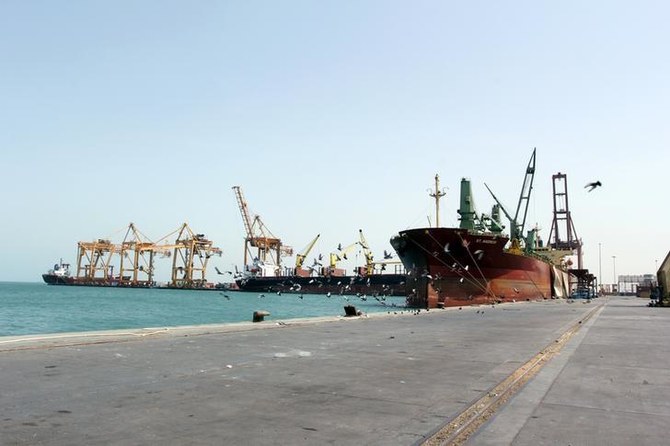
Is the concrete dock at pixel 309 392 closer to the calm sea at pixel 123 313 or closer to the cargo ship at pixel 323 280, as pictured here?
the calm sea at pixel 123 313

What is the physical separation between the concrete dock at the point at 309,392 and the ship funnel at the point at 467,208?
59976mm

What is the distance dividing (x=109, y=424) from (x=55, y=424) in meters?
0.57

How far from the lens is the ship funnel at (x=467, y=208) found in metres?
73.4

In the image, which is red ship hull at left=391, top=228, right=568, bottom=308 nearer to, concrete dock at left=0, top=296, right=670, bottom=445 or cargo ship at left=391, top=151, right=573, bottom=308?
cargo ship at left=391, top=151, right=573, bottom=308

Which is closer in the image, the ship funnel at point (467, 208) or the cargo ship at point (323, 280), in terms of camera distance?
the ship funnel at point (467, 208)

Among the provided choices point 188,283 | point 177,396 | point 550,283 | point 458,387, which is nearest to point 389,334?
point 458,387

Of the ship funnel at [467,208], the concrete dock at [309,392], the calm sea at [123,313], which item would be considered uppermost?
the ship funnel at [467,208]

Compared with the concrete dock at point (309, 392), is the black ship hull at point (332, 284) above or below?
below

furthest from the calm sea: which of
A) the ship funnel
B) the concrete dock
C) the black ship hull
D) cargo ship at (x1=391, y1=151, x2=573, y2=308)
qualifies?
the black ship hull

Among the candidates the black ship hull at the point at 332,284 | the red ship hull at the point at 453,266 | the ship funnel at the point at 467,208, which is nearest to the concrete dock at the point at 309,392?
the red ship hull at the point at 453,266

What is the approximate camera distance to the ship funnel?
73.4m

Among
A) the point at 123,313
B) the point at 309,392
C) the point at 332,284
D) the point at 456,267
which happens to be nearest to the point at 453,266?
the point at 456,267

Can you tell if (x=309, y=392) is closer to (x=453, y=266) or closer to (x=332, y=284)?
(x=453, y=266)

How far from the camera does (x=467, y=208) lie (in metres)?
73.8
